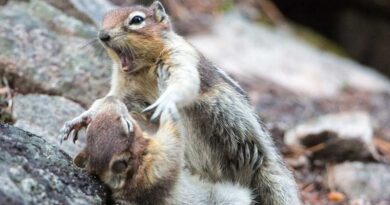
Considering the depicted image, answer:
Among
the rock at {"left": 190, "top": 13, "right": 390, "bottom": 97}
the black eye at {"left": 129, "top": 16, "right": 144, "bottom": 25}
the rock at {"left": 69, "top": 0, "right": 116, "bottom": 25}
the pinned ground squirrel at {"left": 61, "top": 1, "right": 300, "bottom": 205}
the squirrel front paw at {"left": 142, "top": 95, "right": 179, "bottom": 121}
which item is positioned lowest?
the rock at {"left": 190, "top": 13, "right": 390, "bottom": 97}

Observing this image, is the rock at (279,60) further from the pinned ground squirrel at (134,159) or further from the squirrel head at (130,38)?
the pinned ground squirrel at (134,159)

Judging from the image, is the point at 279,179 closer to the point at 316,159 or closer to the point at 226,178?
the point at 226,178

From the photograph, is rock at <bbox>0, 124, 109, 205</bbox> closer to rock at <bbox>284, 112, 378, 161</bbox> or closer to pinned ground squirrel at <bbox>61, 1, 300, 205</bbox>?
pinned ground squirrel at <bbox>61, 1, 300, 205</bbox>

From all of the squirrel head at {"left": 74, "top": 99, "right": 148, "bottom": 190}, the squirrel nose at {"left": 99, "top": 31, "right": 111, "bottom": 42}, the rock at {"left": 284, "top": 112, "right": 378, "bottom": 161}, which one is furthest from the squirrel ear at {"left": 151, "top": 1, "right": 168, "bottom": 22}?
the rock at {"left": 284, "top": 112, "right": 378, "bottom": 161}

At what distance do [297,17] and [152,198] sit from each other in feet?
34.0

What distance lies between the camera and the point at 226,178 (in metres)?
4.90

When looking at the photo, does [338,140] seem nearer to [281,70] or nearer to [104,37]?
[104,37]

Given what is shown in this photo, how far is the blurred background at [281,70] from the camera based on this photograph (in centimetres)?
652

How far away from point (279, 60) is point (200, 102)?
620cm

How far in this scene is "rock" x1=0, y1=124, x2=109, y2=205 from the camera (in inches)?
141

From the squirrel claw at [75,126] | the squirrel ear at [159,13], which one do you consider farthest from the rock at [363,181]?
the squirrel claw at [75,126]

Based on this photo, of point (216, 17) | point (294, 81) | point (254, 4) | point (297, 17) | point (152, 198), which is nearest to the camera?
point (152, 198)

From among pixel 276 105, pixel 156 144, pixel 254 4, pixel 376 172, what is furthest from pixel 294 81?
pixel 156 144

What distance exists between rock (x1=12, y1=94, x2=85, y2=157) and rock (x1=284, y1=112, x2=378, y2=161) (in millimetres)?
2301
